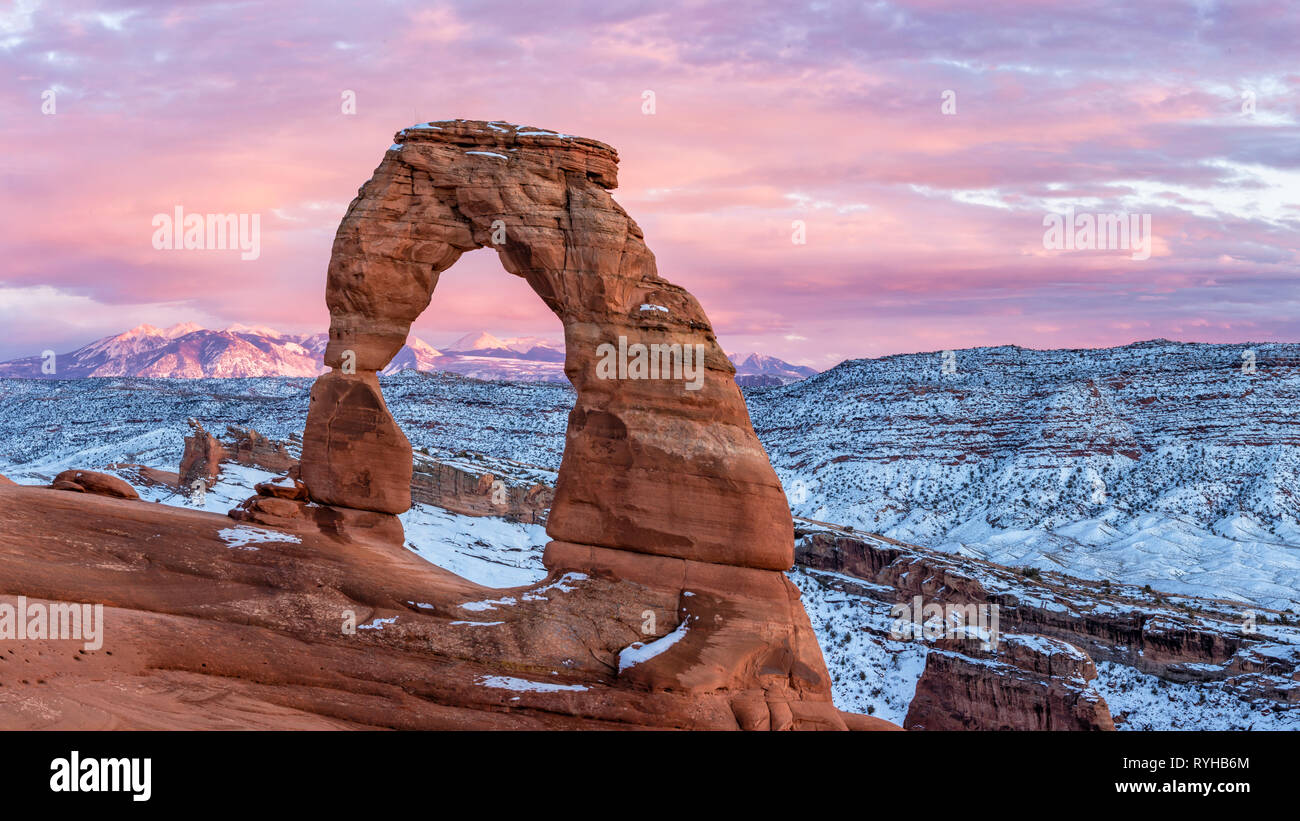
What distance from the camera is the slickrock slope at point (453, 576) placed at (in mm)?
18688

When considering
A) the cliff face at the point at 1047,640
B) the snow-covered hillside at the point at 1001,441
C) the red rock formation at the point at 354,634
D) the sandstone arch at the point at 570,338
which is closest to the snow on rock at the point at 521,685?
the red rock formation at the point at 354,634

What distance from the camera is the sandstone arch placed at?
22938mm

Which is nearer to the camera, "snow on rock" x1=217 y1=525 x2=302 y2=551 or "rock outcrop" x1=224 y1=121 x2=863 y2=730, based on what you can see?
"rock outcrop" x1=224 y1=121 x2=863 y2=730

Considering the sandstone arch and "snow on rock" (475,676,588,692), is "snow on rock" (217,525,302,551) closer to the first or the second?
the sandstone arch

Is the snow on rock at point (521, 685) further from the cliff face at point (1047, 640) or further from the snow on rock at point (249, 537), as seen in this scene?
the cliff face at point (1047, 640)

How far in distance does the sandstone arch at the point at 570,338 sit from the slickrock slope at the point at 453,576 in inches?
1.9

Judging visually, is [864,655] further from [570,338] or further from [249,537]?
[249,537]

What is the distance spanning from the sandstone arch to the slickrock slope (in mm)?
48

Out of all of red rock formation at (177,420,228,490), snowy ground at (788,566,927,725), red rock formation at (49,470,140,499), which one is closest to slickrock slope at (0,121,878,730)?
red rock formation at (49,470,140,499)

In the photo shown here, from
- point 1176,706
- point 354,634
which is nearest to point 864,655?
point 1176,706

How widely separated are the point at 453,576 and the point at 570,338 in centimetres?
575
